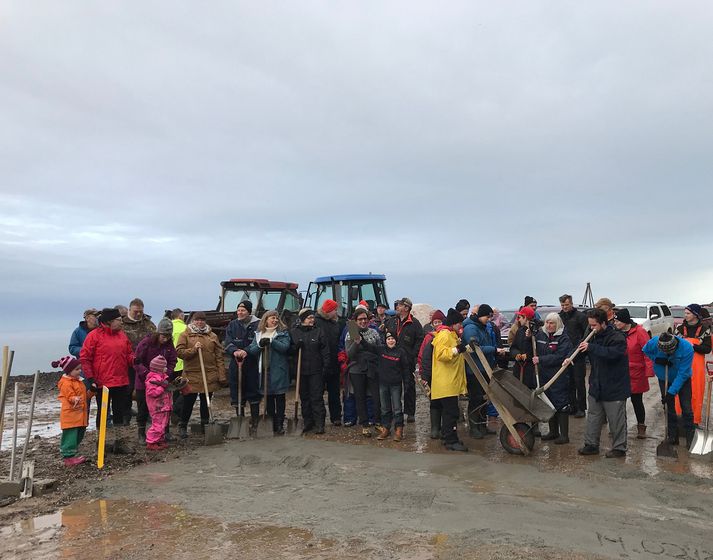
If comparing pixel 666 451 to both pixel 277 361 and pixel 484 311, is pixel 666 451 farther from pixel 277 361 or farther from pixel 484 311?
pixel 277 361

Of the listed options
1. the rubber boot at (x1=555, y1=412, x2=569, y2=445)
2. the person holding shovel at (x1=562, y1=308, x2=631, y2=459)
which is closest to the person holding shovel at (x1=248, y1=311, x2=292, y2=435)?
the rubber boot at (x1=555, y1=412, x2=569, y2=445)

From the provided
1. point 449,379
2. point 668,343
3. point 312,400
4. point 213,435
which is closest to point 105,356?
point 213,435

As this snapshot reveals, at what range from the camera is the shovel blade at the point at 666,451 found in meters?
6.94

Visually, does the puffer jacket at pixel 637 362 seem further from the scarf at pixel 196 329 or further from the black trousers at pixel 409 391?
the scarf at pixel 196 329

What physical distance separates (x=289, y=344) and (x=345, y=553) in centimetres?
475

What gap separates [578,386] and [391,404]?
3.30 metres

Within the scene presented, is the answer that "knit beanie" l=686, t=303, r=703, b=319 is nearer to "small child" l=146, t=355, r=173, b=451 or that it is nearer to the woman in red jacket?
the woman in red jacket

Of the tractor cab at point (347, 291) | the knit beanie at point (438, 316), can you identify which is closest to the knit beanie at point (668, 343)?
the knit beanie at point (438, 316)

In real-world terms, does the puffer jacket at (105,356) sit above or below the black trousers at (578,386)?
above

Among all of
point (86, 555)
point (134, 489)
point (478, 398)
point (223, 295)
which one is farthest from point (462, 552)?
point (223, 295)

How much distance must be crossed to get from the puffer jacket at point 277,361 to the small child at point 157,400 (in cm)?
132

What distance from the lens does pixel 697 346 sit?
7.60m

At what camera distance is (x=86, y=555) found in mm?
4379

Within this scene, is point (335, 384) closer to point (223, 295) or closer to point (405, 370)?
point (405, 370)
